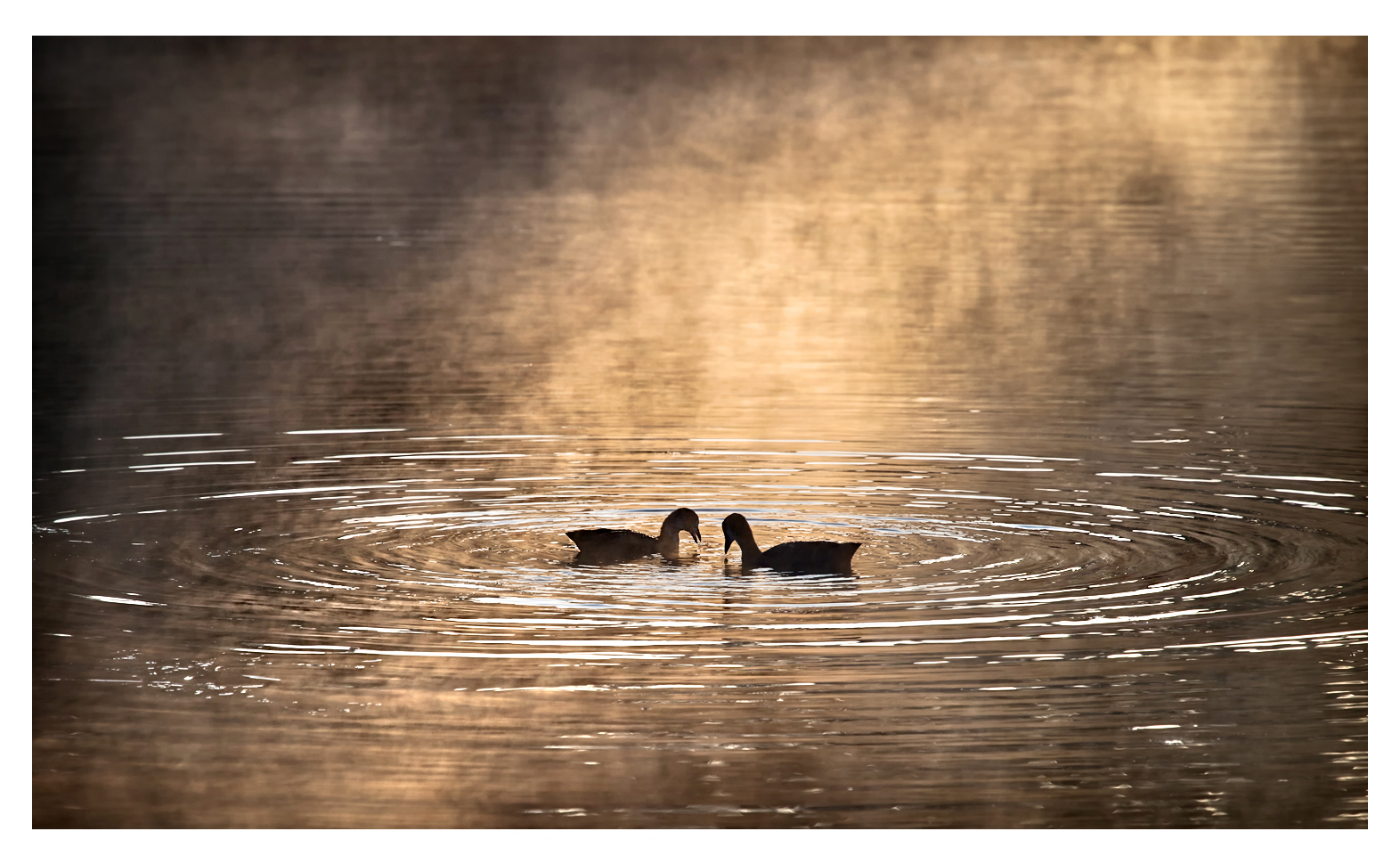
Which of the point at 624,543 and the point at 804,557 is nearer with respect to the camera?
the point at 804,557

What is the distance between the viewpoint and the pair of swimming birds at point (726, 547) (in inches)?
208

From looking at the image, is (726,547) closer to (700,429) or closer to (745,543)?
(745,543)

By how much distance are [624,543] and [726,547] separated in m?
0.31

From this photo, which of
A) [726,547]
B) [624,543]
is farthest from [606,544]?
[726,547]

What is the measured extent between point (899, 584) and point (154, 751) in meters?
2.02

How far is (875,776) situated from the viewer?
4477 mm

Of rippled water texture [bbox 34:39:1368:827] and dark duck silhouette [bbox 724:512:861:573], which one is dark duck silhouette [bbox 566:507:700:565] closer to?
rippled water texture [bbox 34:39:1368:827]

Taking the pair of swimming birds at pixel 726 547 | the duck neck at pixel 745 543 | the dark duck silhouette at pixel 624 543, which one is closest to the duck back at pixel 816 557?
the pair of swimming birds at pixel 726 547

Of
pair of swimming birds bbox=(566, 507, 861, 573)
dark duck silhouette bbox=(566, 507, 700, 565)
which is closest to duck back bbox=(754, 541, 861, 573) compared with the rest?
pair of swimming birds bbox=(566, 507, 861, 573)

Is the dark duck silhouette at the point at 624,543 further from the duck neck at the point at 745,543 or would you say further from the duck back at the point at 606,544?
the duck neck at the point at 745,543

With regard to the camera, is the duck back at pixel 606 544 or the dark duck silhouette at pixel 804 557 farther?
the duck back at pixel 606 544

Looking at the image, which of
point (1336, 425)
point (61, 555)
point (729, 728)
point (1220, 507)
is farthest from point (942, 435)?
point (61, 555)

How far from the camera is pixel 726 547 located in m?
5.54
